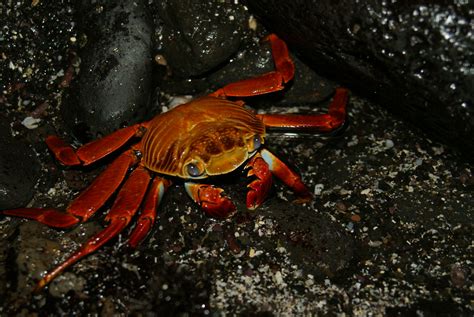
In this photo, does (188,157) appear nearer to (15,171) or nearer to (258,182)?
(258,182)

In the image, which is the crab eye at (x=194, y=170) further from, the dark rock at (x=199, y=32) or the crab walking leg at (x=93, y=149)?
the dark rock at (x=199, y=32)

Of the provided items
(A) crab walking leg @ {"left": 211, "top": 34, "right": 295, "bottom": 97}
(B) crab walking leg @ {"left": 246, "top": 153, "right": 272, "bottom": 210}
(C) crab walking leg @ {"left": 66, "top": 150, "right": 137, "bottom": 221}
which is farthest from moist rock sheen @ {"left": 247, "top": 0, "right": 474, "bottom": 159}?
(C) crab walking leg @ {"left": 66, "top": 150, "right": 137, "bottom": 221}

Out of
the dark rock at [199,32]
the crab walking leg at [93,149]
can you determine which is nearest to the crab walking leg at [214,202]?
the crab walking leg at [93,149]

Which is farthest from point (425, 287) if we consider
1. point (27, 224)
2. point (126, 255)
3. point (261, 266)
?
point (27, 224)

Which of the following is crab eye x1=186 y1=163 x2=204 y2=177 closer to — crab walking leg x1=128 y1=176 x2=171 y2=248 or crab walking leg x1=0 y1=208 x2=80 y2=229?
crab walking leg x1=128 y1=176 x2=171 y2=248

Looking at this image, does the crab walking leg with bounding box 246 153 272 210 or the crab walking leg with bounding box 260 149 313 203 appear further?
the crab walking leg with bounding box 260 149 313 203

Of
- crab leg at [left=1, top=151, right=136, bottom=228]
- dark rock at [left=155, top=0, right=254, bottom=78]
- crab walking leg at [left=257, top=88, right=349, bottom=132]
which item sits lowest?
crab walking leg at [left=257, top=88, right=349, bottom=132]

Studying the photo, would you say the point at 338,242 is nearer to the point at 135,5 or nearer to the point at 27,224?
the point at 27,224
